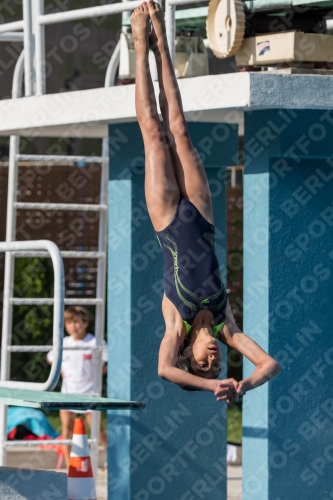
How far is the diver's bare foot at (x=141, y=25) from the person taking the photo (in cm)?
618

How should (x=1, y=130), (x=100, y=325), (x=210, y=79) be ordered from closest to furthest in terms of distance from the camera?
(x=210, y=79) → (x=1, y=130) → (x=100, y=325)

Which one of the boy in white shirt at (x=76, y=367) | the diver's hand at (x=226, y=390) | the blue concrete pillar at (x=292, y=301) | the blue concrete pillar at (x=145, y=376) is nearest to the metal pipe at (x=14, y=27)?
the blue concrete pillar at (x=145, y=376)

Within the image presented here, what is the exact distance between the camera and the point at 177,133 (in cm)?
638

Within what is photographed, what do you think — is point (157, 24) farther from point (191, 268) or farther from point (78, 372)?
point (78, 372)

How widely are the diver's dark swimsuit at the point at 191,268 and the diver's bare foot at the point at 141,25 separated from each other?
937mm

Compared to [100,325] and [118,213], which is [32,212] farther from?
[118,213]

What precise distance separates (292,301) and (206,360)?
1.41 metres

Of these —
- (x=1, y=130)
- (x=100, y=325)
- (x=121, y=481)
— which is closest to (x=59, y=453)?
(x=100, y=325)

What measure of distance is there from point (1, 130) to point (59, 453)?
3674mm

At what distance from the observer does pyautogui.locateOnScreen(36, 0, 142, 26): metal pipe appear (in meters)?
7.38

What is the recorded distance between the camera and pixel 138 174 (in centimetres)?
796

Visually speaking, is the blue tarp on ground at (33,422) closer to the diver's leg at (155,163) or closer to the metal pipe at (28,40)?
the metal pipe at (28,40)

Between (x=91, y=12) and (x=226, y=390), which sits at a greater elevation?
(x=91, y=12)

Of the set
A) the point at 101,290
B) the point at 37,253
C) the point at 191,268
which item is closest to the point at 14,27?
the point at 37,253
